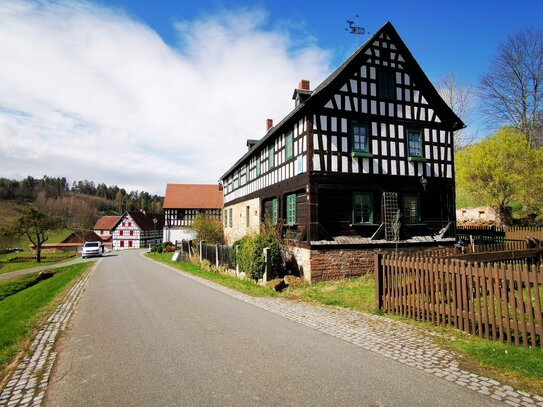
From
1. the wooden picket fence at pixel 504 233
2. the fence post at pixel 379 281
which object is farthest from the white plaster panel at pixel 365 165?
the wooden picket fence at pixel 504 233

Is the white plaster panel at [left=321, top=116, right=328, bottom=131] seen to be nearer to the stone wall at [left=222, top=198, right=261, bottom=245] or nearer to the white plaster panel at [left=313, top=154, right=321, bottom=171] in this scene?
the white plaster panel at [left=313, top=154, right=321, bottom=171]

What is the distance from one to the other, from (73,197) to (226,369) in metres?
155

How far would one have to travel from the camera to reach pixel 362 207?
48.4 ft

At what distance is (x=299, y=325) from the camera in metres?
7.34

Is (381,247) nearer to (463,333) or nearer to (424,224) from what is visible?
(424,224)

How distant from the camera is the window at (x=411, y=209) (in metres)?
15.4

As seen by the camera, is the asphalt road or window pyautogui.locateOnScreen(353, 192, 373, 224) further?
window pyautogui.locateOnScreen(353, 192, 373, 224)

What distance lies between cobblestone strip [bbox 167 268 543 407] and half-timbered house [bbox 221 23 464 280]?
15.5ft

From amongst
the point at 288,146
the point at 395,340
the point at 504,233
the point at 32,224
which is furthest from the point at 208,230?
the point at 32,224

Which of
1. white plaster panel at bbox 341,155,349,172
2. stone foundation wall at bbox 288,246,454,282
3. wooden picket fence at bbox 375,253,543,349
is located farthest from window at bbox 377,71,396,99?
wooden picket fence at bbox 375,253,543,349

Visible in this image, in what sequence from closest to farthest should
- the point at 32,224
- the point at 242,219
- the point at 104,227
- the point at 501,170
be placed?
the point at 242,219 → the point at 501,170 → the point at 32,224 → the point at 104,227

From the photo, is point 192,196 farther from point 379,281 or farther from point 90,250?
point 379,281

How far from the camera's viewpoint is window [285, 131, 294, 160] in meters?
15.9

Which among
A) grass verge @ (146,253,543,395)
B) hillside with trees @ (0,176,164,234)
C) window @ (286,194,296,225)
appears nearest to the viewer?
grass verge @ (146,253,543,395)
